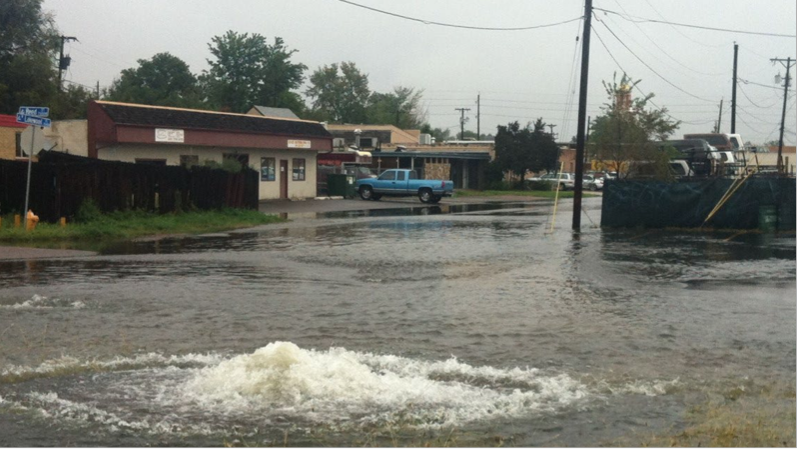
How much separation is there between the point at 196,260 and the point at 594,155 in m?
28.2

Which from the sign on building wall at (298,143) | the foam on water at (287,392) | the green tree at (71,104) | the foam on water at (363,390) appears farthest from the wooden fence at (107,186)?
the green tree at (71,104)

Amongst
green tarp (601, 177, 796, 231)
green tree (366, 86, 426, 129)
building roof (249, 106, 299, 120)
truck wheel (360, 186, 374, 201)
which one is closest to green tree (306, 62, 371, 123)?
green tree (366, 86, 426, 129)

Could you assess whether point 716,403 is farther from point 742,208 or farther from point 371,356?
point 742,208

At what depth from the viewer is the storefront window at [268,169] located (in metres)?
45.1

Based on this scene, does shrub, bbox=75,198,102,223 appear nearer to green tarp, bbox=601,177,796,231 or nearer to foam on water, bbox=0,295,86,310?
foam on water, bbox=0,295,86,310

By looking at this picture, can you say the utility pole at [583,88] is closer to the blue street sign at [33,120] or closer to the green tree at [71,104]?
the blue street sign at [33,120]

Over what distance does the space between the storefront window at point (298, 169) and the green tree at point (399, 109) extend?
79934mm

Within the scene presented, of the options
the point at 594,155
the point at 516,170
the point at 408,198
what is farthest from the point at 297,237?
the point at 516,170

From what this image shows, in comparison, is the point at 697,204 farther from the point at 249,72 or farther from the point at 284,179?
the point at 249,72

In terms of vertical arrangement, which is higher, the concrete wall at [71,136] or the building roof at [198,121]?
the building roof at [198,121]

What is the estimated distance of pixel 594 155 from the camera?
43.8 metres

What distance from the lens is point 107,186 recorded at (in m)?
27.2

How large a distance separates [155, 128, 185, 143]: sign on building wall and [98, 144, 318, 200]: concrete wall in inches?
29.6

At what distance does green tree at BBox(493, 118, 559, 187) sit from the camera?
230 feet
